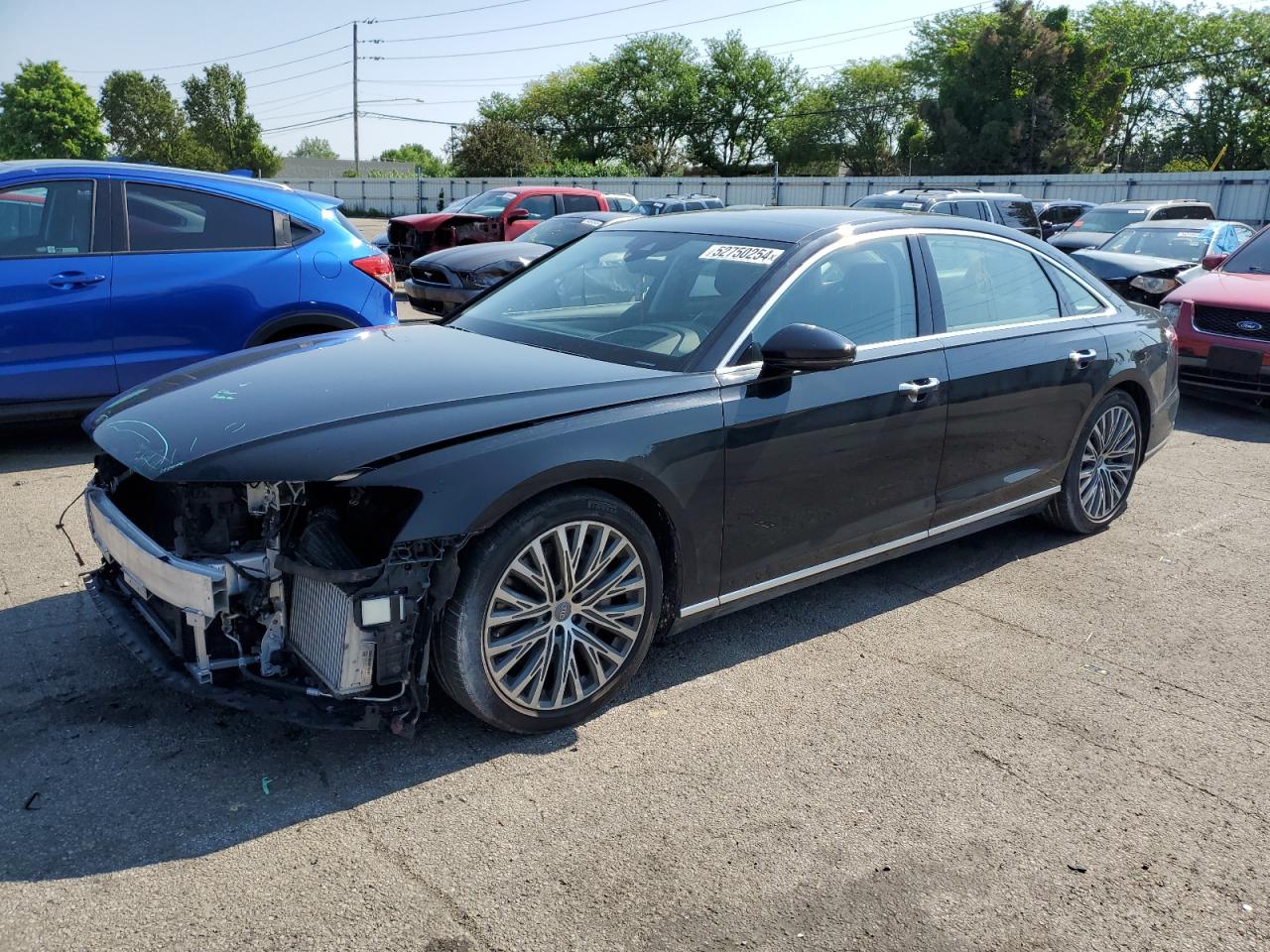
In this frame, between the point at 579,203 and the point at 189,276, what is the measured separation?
11583mm

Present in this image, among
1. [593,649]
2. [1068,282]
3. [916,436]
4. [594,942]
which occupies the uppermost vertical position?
[1068,282]

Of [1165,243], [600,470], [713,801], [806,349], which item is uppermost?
[1165,243]

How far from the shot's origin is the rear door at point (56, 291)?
601cm

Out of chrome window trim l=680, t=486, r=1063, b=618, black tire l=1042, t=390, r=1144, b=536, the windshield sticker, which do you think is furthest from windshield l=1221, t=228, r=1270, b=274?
the windshield sticker

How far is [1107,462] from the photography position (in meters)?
5.51

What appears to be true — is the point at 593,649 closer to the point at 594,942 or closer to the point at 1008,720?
the point at 594,942

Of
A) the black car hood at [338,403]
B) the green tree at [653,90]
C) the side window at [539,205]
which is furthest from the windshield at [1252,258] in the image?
the green tree at [653,90]

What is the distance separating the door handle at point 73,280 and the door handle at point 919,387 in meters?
4.80

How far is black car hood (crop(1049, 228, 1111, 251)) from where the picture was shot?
15148 millimetres

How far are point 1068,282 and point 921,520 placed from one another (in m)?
1.74

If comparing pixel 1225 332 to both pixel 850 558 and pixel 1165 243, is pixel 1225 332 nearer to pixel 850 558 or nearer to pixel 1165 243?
pixel 1165 243

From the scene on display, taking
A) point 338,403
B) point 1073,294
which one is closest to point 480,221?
point 1073,294

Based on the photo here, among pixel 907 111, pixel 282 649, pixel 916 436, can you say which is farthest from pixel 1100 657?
pixel 907 111

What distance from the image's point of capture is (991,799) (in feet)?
10.3
